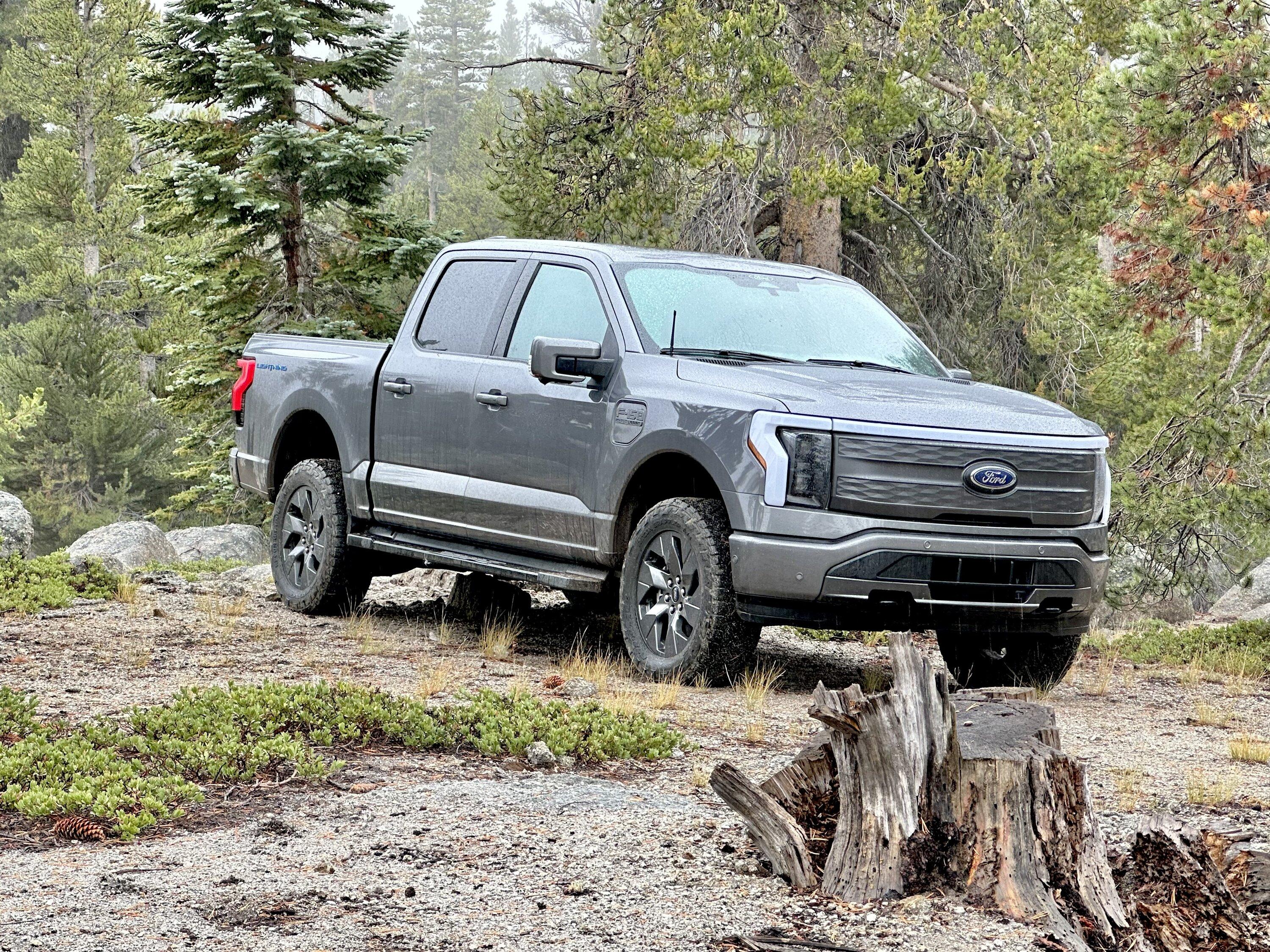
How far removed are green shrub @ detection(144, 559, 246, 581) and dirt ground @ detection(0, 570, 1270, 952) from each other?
16.5 ft

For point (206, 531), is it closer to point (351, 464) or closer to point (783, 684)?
point (351, 464)

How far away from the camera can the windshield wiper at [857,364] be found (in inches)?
314

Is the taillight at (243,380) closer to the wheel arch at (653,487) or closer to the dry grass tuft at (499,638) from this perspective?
the dry grass tuft at (499,638)

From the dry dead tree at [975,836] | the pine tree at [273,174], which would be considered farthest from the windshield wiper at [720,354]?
the pine tree at [273,174]

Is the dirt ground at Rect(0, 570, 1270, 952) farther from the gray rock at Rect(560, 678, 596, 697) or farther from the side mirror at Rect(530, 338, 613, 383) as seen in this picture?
the side mirror at Rect(530, 338, 613, 383)

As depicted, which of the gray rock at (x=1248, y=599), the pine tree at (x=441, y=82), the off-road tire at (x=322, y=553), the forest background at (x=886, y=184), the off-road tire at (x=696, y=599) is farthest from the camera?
the pine tree at (x=441, y=82)

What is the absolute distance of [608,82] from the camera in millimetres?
20125

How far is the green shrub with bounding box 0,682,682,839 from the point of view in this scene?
5172 millimetres

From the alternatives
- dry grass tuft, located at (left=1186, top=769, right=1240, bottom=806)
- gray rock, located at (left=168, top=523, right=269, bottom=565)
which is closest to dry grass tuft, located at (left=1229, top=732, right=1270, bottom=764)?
dry grass tuft, located at (left=1186, top=769, right=1240, bottom=806)

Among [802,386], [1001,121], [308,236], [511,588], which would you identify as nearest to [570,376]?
[802,386]

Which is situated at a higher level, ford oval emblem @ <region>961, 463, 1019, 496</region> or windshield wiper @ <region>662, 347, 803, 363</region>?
windshield wiper @ <region>662, 347, 803, 363</region>

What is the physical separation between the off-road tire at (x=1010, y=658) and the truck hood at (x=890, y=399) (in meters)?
1.11

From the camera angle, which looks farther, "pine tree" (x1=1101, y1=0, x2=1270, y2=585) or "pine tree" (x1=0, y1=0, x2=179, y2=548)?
"pine tree" (x1=0, y1=0, x2=179, y2=548)

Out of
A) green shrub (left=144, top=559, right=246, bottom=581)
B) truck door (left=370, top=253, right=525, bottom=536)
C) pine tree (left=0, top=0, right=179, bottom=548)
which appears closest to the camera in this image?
truck door (left=370, top=253, right=525, bottom=536)
